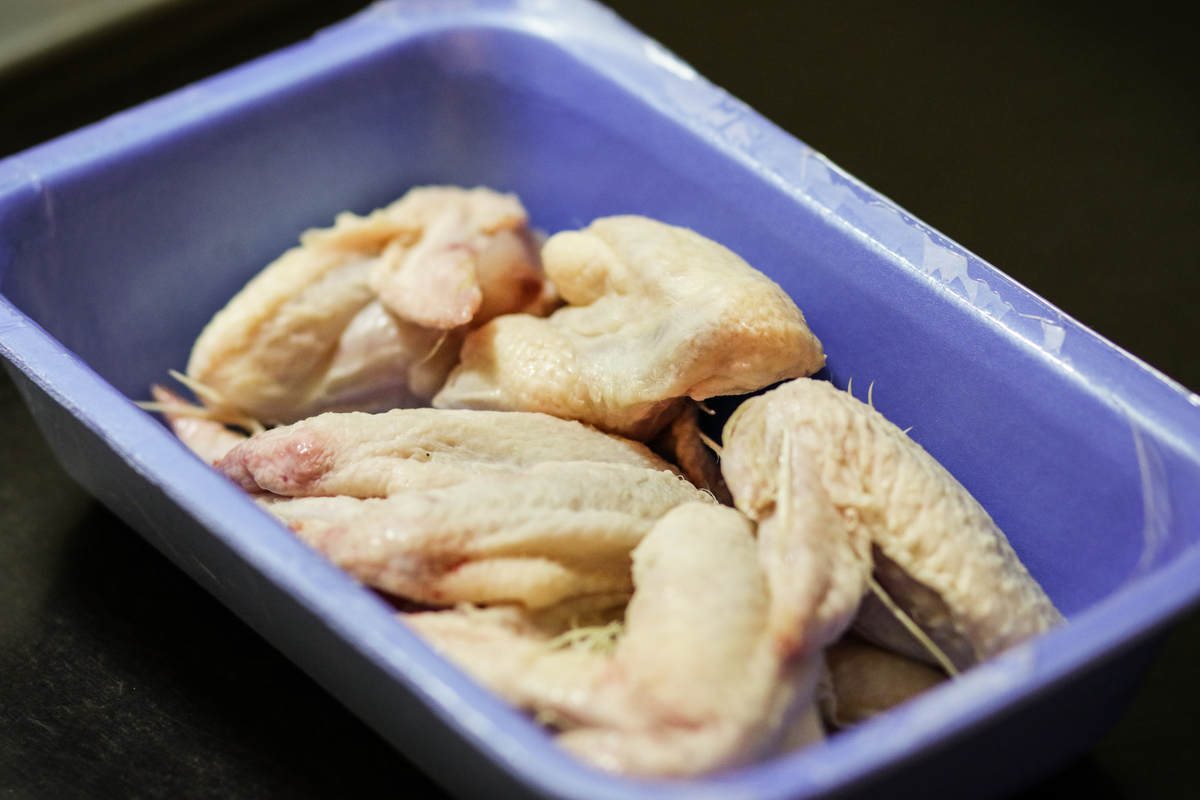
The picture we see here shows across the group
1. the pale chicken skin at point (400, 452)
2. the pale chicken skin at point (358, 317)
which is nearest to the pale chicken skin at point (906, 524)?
the pale chicken skin at point (400, 452)

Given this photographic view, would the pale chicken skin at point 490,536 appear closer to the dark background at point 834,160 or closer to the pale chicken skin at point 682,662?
the pale chicken skin at point 682,662

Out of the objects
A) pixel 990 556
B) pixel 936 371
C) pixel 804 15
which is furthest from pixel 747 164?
pixel 804 15

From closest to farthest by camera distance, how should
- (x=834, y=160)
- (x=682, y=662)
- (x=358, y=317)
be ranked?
(x=682, y=662) → (x=358, y=317) → (x=834, y=160)

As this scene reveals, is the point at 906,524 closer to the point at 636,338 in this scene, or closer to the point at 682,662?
the point at 682,662

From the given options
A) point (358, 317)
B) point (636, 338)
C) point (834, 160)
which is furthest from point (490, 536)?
point (834, 160)

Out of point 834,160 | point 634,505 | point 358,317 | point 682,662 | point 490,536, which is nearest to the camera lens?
point 682,662

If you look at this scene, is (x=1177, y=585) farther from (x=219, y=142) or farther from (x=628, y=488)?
(x=219, y=142)

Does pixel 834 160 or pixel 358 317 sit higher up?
pixel 834 160

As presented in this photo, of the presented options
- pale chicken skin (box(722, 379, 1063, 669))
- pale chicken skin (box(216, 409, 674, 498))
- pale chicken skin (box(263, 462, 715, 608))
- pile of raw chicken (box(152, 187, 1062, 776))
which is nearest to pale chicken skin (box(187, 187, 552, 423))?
pile of raw chicken (box(152, 187, 1062, 776))
